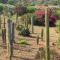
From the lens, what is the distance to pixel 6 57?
941cm

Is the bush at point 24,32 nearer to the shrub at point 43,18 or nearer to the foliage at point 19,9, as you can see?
the shrub at point 43,18

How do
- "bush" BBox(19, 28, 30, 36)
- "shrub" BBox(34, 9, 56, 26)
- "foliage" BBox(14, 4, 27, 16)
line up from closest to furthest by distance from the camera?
1. "bush" BBox(19, 28, 30, 36)
2. "shrub" BBox(34, 9, 56, 26)
3. "foliage" BBox(14, 4, 27, 16)

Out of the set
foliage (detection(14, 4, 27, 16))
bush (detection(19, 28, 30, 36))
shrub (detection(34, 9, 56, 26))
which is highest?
foliage (detection(14, 4, 27, 16))

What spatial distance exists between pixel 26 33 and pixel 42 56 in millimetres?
5794

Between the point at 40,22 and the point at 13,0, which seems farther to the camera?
the point at 13,0

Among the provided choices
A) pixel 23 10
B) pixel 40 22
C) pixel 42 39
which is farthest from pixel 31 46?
pixel 23 10

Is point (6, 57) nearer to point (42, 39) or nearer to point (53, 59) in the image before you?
point (53, 59)

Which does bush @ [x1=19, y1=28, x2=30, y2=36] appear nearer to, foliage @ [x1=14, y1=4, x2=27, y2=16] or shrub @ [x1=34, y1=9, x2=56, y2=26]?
shrub @ [x1=34, y1=9, x2=56, y2=26]

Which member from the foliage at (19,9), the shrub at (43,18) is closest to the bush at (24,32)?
the shrub at (43,18)

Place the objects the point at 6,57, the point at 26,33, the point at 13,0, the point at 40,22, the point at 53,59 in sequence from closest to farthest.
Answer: the point at 53,59 → the point at 6,57 → the point at 26,33 → the point at 40,22 → the point at 13,0

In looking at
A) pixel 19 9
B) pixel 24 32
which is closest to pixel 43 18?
pixel 19 9

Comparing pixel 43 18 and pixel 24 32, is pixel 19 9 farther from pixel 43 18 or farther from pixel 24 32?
pixel 24 32

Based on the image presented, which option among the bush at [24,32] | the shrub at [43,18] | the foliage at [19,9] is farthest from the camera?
the foliage at [19,9]

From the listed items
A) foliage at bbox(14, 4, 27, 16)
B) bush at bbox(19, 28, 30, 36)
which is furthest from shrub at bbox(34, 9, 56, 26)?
bush at bbox(19, 28, 30, 36)
